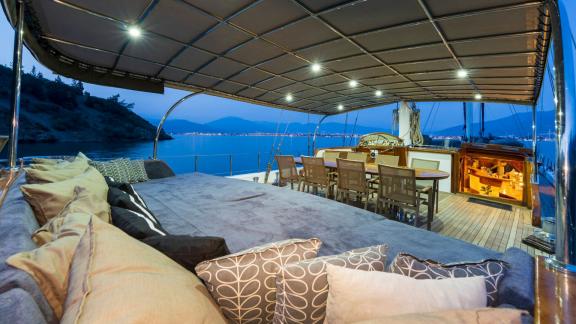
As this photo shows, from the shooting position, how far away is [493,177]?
5793 millimetres

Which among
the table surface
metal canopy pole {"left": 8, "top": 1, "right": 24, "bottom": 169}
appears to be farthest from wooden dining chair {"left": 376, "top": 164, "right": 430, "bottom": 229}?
metal canopy pole {"left": 8, "top": 1, "right": 24, "bottom": 169}

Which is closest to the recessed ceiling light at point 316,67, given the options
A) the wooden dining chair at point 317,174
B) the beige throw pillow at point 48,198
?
the wooden dining chair at point 317,174

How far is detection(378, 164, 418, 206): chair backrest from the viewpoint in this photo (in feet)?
10.5

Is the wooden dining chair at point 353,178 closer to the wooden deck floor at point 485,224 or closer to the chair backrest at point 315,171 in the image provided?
the chair backrest at point 315,171

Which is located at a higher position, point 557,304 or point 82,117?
point 82,117

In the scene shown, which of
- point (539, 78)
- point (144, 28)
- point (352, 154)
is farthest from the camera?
point (352, 154)

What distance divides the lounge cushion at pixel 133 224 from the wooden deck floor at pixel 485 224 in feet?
12.1

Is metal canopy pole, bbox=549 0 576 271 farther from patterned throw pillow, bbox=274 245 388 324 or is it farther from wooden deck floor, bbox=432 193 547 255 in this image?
wooden deck floor, bbox=432 193 547 255

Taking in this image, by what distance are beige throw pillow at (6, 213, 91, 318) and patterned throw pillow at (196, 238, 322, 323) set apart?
14.0 inches

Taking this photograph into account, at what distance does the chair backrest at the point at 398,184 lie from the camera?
321 cm

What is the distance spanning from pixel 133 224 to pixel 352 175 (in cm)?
326

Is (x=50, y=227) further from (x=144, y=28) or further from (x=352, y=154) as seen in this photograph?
(x=352, y=154)

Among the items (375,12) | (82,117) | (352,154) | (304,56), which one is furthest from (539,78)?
(82,117)

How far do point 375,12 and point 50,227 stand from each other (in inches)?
124
